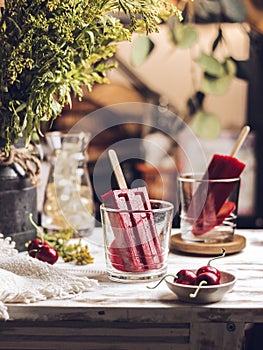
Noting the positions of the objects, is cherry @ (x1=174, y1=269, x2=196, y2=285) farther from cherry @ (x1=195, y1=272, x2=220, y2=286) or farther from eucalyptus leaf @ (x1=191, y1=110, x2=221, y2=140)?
eucalyptus leaf @ (x1=191, y1=110, x2=221, y2=140)

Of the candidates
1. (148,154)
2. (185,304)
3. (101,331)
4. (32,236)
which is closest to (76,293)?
(101,331)

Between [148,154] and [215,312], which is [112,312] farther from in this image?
[148,154]

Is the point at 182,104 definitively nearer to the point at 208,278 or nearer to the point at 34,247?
the point at 34,247

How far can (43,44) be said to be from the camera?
1333 mm

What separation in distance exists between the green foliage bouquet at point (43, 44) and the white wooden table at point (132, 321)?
365 mm

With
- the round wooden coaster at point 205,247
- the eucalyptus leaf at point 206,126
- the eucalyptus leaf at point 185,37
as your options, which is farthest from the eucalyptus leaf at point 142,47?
the round wooden coaster at point 205,247

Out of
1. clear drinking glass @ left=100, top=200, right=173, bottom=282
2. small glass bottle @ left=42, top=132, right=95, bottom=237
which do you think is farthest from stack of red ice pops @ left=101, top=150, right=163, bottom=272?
small glass bottle @ left=42, top=132, right=95, bottom=237

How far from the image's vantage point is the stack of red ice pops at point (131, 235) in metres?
1.27

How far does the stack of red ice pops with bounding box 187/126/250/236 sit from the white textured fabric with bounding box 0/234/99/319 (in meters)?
0.33

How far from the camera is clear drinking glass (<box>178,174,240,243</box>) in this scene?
1509 mm

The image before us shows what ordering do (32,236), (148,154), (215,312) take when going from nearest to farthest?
(215,312) < (32,236) < (148,154)

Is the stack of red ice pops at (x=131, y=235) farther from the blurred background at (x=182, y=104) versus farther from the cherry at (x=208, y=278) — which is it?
the blurred background at (x=182, y=104)

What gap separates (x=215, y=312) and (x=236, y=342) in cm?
6

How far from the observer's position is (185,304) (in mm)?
1166
